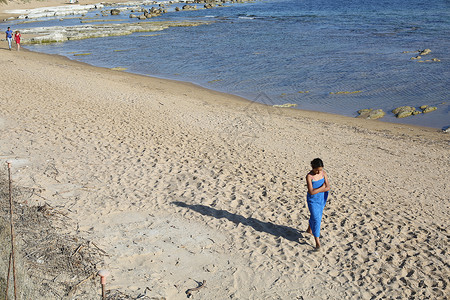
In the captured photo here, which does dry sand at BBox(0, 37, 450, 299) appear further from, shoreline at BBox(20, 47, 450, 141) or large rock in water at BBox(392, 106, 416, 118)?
large rock in water at BBox(392, 106, 416, 118)

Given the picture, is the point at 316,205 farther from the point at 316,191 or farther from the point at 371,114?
the point at 371,114

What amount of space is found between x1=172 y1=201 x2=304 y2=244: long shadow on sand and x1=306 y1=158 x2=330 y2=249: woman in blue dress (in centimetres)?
46

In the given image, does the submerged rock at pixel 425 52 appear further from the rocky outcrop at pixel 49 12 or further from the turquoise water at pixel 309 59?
the rocky outcrop at pixel 49 12

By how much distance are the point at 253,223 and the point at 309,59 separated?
2098 centimetres

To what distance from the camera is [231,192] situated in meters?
8.94

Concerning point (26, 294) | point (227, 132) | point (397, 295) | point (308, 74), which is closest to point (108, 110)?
point (227, 132)

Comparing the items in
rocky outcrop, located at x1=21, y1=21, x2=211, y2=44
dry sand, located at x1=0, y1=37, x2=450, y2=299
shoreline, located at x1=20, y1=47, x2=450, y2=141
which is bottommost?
shoreline, located at x1=20, y1=47, x2=450, y2=141

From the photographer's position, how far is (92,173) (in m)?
9.56

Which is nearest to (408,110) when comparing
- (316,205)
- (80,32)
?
(316,205)

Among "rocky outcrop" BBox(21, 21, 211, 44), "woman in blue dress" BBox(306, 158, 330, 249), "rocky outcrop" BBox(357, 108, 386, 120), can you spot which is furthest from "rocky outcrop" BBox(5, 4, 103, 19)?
"woman in blue dress" BBox(306, 158, 330, 249)

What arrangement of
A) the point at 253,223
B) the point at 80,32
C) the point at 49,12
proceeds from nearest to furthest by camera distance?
the point at 253,223 < the point at 80,32 < the point at 49,12

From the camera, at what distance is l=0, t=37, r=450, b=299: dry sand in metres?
6.34

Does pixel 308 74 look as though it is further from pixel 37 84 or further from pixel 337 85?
pixel 37 84

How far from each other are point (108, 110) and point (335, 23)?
36.6 metres
